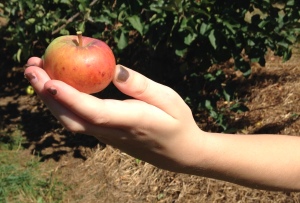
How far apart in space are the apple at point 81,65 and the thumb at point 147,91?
0.10 meters

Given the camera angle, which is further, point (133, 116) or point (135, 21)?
point (135, 21)

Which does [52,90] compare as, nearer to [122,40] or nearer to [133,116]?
[133,116]

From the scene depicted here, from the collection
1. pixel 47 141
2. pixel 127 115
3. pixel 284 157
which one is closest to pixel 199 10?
pixel 284 157

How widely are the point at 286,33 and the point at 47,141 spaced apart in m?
2.30

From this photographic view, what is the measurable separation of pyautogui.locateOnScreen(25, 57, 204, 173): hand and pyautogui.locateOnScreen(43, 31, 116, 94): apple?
0.26 ft

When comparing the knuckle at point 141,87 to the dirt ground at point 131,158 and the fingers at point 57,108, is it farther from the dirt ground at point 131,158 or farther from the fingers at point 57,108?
the dirt ground at point 131,158

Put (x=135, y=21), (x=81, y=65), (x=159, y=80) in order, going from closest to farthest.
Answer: (x=81, y=65) < (x=135, y=21) < (x=159, y=80)

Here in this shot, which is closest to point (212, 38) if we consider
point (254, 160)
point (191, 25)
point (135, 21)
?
→ point (191, 25)

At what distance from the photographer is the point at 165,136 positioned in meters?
1.35

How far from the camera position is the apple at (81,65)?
1.40 metres

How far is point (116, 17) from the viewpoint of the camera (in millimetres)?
2893

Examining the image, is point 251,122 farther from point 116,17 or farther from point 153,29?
point 116,17

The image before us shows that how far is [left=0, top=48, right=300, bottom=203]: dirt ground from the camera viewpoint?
3.14 metres

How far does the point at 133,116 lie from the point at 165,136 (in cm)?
15
